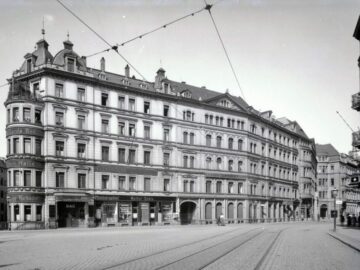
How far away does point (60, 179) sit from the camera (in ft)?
132

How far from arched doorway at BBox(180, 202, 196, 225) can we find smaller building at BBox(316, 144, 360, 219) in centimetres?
4916

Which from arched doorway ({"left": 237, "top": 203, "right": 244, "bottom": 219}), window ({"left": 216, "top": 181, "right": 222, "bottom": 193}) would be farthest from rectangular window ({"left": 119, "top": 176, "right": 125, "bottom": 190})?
arched doorway ({"left": 237, "top": 203, "right": 244, "bottom": 219})

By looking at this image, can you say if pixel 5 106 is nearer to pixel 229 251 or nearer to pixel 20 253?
pixel 20 253

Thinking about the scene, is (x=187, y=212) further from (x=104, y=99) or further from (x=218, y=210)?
(x=104, y=99)

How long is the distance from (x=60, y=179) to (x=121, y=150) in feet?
25.2

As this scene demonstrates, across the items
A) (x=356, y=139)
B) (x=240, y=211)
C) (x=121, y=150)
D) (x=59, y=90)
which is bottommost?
(x=240, y=211)

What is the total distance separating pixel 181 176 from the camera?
50.1 metres

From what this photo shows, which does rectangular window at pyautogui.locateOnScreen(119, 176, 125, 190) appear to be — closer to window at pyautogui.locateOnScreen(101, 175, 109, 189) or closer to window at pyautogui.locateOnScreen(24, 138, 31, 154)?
window at pyautogui.locateOnScreen(101, 175, 109, 189)

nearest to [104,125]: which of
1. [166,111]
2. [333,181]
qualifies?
[166,111]

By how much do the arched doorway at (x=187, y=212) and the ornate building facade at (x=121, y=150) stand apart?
0.13m

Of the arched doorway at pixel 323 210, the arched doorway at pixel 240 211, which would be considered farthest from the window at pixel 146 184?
the arched doorway at pixel 323 210

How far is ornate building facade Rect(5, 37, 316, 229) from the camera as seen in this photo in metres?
38.7

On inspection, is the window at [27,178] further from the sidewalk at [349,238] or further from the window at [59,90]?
the sidewalk at [349,238]

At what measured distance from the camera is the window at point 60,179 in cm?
3984
